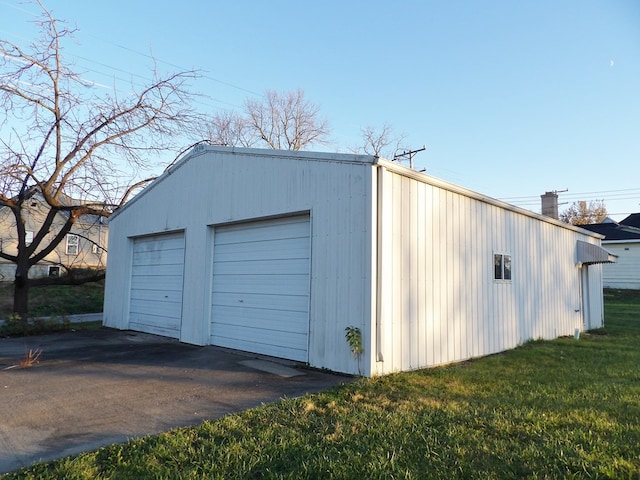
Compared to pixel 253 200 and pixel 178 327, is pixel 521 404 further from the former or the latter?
pixel 178 327

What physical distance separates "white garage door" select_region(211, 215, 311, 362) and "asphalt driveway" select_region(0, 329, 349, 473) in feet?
1.26

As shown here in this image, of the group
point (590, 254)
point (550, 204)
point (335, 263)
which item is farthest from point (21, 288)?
point (550, 204)

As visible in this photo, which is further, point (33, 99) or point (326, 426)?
point (33, 99)

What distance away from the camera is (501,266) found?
9477 millimetres

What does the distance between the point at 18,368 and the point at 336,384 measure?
201 inches

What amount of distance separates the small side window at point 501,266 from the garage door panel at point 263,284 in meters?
4.33

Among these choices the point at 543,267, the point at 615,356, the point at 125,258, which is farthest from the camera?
the point at 125,258

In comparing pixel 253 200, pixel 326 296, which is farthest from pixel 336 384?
pixel 253 200

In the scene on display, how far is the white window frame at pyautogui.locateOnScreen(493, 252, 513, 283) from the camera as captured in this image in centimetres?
927

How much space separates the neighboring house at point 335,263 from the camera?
6598 mm

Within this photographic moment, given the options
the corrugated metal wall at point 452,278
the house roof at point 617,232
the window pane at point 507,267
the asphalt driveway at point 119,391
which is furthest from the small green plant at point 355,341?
the house roof at point 617,232

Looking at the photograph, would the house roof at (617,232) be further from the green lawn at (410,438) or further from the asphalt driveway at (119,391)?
the asphalt driveway at (119,391)

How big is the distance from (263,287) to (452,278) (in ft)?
11.4

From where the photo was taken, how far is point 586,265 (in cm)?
1380
